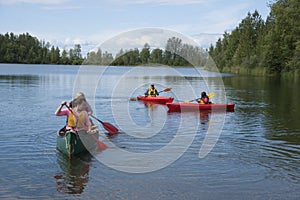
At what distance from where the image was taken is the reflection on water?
807 centimetres

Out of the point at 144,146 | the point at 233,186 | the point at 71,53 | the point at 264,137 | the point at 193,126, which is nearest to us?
the point at 233,186

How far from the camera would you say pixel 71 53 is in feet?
408

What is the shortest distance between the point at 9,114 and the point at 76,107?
799 cm

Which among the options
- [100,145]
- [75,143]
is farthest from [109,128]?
[75,143]

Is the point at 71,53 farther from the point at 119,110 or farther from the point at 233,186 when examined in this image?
the point at 233,186

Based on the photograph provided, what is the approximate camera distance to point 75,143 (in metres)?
10.1

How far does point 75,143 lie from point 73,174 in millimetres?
1283

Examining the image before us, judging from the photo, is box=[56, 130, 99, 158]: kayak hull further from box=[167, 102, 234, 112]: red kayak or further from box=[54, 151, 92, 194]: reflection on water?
box=[167, 102, 234, 112]: red kayak

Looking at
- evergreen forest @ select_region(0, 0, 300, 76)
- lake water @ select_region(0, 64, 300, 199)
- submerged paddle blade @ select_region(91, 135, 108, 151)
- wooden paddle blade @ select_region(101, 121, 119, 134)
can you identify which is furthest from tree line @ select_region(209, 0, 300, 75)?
submerged paddle blade @ select_region(91, 135, 108, 151)

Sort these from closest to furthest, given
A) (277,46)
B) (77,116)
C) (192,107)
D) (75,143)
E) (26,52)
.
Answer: (75,143), (77,116), (192,107), (277,46), (26,52)

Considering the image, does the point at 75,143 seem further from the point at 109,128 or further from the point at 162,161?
the point at 109,128

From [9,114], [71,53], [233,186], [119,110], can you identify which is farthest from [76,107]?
[71,53]

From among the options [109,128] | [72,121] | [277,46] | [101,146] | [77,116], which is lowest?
[101,146]

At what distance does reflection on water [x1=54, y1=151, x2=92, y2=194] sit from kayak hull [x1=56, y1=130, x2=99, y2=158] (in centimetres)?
15
